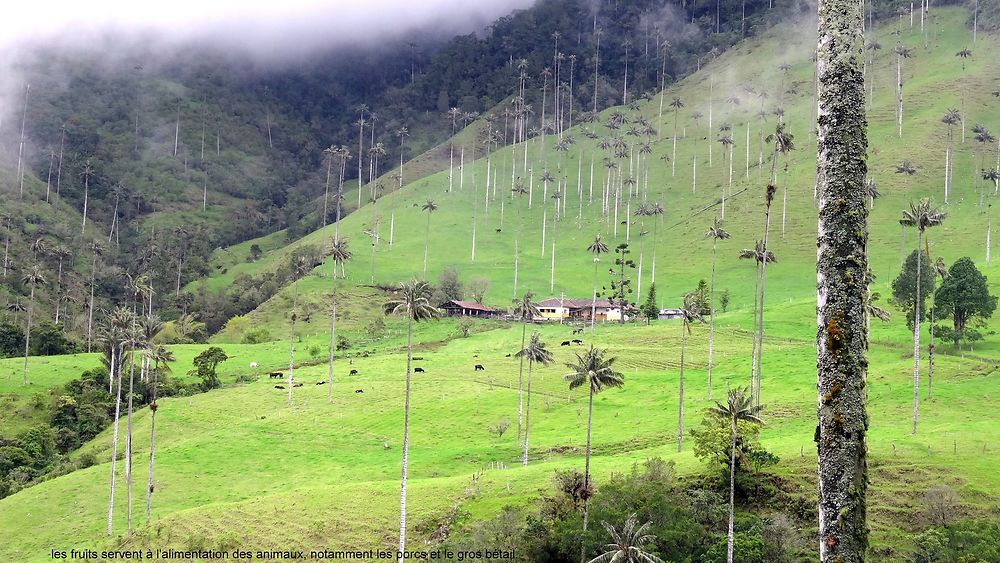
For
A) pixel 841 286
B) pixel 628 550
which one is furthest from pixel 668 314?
pixel 841 286

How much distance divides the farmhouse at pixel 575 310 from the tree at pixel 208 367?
205 ft

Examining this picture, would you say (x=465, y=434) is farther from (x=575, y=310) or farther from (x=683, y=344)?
(x=575, y=310)

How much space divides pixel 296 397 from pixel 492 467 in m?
40.5

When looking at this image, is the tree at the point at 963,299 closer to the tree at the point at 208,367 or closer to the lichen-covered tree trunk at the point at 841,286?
the tree at the point at 208,367

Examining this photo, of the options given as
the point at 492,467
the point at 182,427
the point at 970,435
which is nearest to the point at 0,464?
the point at 182,427

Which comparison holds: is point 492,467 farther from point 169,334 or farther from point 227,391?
point 169,334

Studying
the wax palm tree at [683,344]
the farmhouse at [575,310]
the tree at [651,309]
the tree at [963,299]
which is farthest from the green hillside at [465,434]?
the farmhouse at [575,310]

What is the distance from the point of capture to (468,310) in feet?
552

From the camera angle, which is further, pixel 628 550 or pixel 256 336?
pixel 256 336

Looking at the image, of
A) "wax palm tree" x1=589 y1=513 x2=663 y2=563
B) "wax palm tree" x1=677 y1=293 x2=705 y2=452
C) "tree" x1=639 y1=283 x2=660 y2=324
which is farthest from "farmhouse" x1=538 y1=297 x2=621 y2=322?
"wax palm tree" x1=589 y1=513 x2=663 y2=563

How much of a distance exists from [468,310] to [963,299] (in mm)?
92987

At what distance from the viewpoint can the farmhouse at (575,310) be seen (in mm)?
160875

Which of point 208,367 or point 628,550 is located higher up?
point 208,367

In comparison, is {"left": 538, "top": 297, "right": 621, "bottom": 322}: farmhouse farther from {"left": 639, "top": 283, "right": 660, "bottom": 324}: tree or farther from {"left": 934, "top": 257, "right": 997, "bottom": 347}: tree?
{"left": 934, "top": 257, "right": 997, "bottom": 347}: tree
